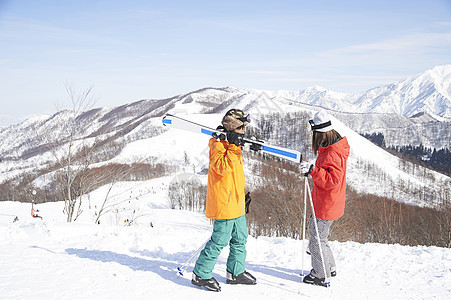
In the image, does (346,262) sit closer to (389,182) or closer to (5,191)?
(5,191)

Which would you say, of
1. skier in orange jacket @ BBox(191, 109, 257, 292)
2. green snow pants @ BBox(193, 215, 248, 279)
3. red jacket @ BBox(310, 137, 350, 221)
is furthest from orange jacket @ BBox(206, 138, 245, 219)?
red jacket @ BBox(310, 137, 350, 221)

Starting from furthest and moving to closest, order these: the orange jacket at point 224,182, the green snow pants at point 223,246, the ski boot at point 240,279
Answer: the ski boot at point 240,279, the green snow pants at point 223,246, the orange jacket at point 224,182

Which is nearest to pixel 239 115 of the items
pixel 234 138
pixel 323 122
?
pixel 234 138

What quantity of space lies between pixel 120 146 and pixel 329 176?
16679 cm

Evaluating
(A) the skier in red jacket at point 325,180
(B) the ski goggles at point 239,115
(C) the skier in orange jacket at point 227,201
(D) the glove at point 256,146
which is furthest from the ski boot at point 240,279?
(B) the ski goggles at point 239,115

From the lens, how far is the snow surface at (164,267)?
13.6 feet

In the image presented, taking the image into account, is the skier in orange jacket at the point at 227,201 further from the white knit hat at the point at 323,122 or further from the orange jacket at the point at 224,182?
the white knit hat at the point at 323,122

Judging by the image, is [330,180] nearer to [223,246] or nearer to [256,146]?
[256,146]

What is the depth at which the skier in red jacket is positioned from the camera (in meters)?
4.27

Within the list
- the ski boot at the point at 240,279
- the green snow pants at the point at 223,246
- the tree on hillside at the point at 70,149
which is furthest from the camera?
the tree on hillside at the point at 70,149

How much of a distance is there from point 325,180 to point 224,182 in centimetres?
145

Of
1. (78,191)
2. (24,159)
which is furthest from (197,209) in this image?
(24,159)

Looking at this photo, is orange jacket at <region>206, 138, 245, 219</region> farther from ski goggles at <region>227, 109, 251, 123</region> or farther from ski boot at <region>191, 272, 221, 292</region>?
ski boot at <region>191, 272, 221, 292</region>

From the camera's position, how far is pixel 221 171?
13.5ft
